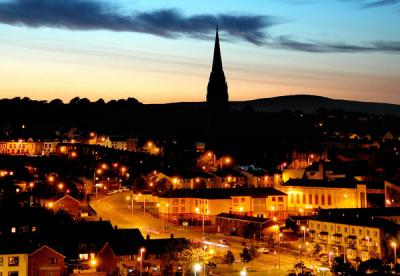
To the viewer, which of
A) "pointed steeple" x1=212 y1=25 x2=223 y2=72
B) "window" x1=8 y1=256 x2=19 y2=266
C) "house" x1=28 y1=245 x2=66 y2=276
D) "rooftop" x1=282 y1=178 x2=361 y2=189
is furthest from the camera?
"pointed steeple" x1=212 y1=25 x2=223 y2=72

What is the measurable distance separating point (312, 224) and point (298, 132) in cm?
5022

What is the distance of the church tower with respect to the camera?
219 ft

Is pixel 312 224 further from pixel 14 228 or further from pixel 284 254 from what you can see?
pixel 14 228

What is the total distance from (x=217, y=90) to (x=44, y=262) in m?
46.3

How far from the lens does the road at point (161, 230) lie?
24.2 m

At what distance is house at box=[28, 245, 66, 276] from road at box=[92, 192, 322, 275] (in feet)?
16.6

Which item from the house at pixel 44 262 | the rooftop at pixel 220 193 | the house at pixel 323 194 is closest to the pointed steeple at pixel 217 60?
the house at pixel 323 194

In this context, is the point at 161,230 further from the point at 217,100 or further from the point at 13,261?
the point at 217,100

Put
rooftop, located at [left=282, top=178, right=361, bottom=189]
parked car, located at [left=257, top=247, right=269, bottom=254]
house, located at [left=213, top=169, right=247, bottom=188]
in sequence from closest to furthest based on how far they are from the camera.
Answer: parked car, located at [left=257, top=247, right=269, bottom=254]
rooftop, located at [left=282, top=178, right=361, bottom=189]
house, located at [left=213, top=169, right=247, bottom=188]

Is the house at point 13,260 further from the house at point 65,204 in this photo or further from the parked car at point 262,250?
the house at point 65,204

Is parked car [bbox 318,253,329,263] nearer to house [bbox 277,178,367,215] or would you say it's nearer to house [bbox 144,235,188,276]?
house [bbox 144,235,188,276]

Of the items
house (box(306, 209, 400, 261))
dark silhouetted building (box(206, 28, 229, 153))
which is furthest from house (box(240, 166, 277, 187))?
house (box(306, 209, 400, 261))

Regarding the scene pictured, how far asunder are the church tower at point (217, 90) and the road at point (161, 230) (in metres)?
25.7

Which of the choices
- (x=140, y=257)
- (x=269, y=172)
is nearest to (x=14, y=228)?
(x=140, y=257)
